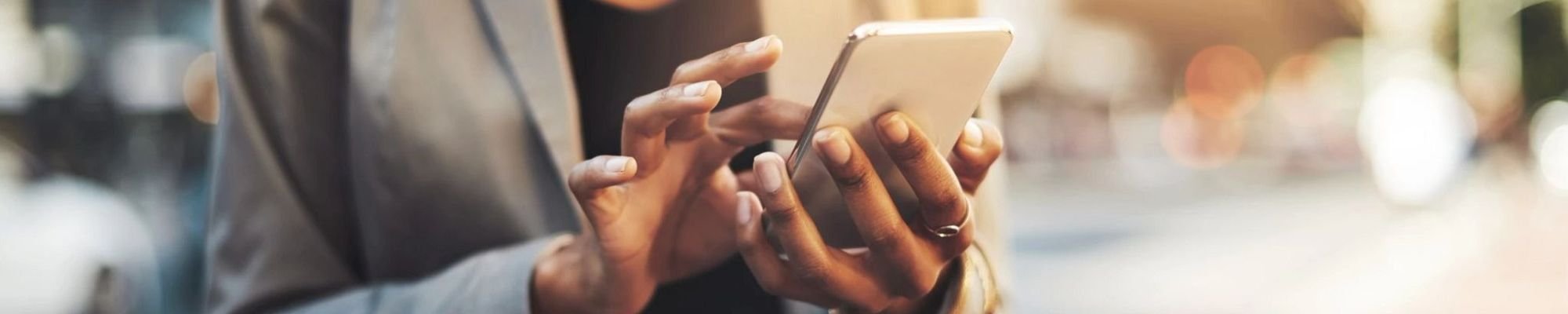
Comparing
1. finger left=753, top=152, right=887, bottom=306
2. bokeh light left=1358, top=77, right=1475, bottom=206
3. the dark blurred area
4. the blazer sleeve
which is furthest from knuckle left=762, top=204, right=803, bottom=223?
bokeh light left=1358, top=77, right=1475, bottom=206

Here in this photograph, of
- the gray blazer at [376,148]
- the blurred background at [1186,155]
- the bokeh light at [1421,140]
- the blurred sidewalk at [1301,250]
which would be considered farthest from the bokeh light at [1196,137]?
the gray blazer at [376,148]

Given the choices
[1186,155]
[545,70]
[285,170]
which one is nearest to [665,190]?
[545,70]

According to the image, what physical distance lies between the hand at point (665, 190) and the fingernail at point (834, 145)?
0.11 feet

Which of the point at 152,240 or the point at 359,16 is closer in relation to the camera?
the point at 359,16

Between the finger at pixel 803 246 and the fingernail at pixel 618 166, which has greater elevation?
the fingernail at pixel 618 166

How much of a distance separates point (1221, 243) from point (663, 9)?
207 inches

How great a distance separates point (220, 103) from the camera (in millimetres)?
647

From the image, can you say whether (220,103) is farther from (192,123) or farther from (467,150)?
(192,123)

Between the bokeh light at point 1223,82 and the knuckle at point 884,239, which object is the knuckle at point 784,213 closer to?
the knuckle at point 884,239

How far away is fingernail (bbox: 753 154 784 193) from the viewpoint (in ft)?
1.45

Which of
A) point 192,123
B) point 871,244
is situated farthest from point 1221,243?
point 871,244

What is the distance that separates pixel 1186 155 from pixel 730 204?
1051 cm

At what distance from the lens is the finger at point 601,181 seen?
447 millimetres

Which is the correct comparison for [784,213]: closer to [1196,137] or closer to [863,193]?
[863,193]
